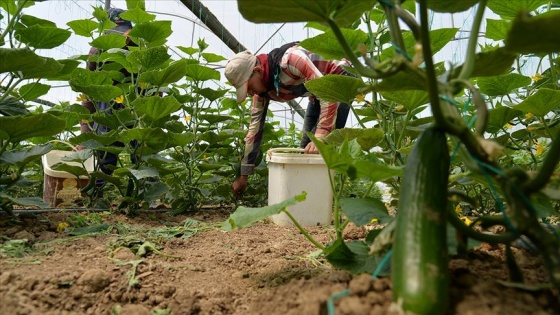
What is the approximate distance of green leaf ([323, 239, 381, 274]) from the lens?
0.88 m

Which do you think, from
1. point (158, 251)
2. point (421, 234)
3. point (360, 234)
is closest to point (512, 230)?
point (421, 234)

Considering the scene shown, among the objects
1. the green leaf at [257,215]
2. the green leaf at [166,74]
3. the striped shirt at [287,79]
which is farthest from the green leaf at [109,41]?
the green leaf at [257,215]

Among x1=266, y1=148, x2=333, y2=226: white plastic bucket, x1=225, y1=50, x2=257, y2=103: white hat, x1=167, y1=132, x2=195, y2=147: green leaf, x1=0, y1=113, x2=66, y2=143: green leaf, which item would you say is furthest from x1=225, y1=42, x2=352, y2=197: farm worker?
x1=0, y1=113, x2=66, y2=143: green leaf

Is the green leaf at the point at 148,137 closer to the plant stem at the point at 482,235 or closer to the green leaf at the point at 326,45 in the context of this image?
the green leaf at the point at 326,45

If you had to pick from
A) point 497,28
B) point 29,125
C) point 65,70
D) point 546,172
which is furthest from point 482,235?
point 65,70

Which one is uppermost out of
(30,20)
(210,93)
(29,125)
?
(30,20)

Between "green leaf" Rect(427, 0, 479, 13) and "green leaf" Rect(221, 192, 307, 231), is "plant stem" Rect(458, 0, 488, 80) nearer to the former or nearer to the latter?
"green leaf" Rect(427, 0, 479, 13)

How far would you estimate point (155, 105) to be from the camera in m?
2.00

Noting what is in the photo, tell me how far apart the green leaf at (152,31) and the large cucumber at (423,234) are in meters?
1.93

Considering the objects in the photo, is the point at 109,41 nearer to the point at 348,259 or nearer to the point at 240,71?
the point at 240,71

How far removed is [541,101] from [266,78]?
1.91 metres

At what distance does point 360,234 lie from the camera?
158cm

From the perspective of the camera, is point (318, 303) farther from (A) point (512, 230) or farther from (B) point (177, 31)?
(B) point (177, 31)

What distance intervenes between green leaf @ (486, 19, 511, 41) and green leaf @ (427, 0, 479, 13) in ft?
3.52
